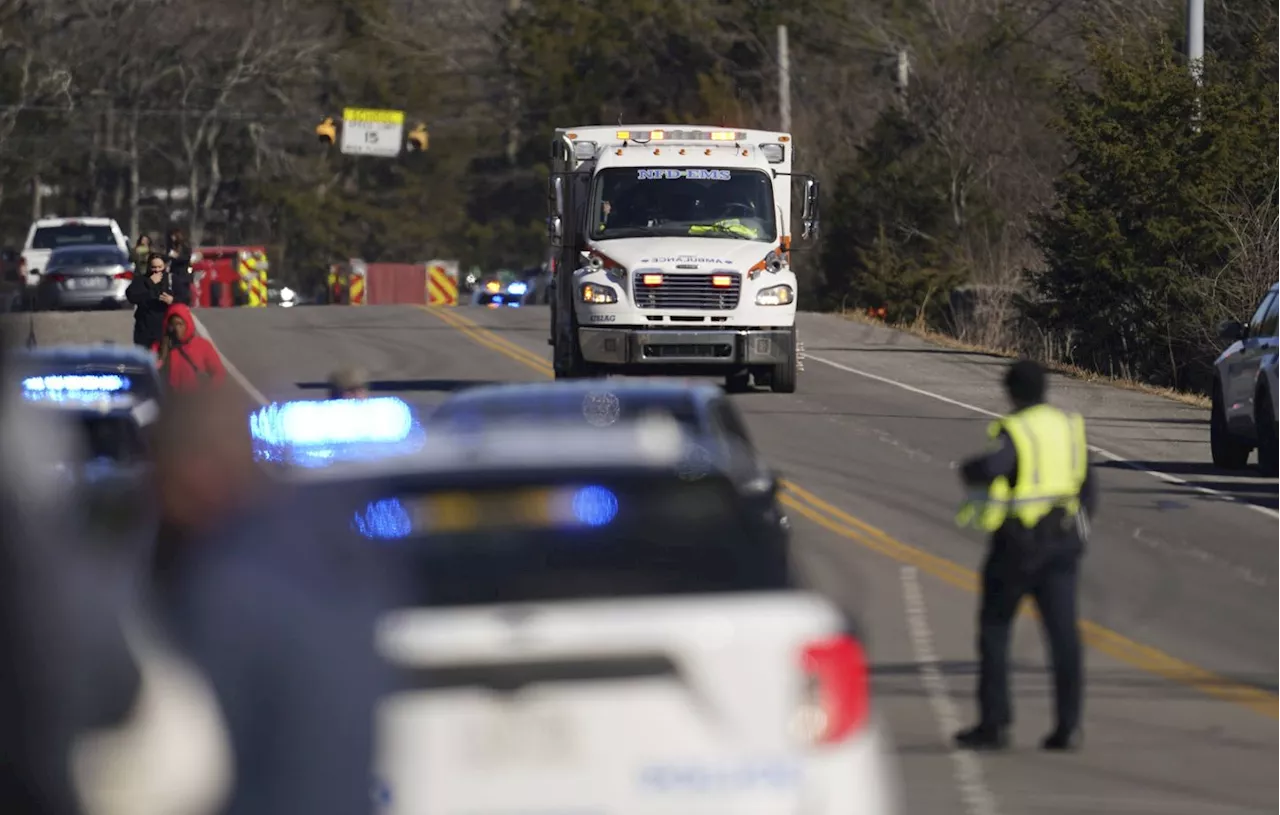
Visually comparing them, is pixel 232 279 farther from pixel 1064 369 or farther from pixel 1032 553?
pixel 1032 553

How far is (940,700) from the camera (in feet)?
35.7

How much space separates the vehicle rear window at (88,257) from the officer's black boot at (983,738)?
3415cm

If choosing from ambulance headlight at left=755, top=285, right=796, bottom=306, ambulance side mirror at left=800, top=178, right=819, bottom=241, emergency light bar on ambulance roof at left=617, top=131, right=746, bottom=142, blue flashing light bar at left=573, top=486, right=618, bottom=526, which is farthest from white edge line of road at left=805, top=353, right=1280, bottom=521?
blue flashing light bar at left=573, top=486, right=618, bottom=526

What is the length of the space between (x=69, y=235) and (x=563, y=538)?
150 feet

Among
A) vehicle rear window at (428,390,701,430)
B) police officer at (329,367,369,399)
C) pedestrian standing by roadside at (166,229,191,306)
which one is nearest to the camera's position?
vehicle rear window at (428,390,701,430)

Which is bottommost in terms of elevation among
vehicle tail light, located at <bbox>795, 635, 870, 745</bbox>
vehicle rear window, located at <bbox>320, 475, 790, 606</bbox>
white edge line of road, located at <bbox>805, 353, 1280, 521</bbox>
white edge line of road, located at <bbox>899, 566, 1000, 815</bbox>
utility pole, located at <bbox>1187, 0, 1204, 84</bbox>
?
white edge line of road, located at <bbox>899, 566, 1000, 815</bbox>

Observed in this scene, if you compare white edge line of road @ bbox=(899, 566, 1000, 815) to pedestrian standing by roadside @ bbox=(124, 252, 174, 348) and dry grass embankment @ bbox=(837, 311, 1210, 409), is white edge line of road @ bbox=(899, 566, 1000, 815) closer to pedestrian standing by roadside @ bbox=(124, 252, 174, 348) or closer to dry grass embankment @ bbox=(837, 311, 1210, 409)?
pedestrian standing by roadside @ bbox=(124, 252, 174, 348)

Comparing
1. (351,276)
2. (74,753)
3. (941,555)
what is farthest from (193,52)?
(74,753)

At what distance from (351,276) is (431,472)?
2203 inches

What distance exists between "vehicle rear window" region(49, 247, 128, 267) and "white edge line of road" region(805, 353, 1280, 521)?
637 inches

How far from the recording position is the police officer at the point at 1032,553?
9.58 meters

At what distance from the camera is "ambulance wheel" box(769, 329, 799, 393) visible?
82.8ft

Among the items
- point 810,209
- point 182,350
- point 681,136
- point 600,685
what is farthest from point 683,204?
point 600,685

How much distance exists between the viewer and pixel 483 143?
9456 cm
